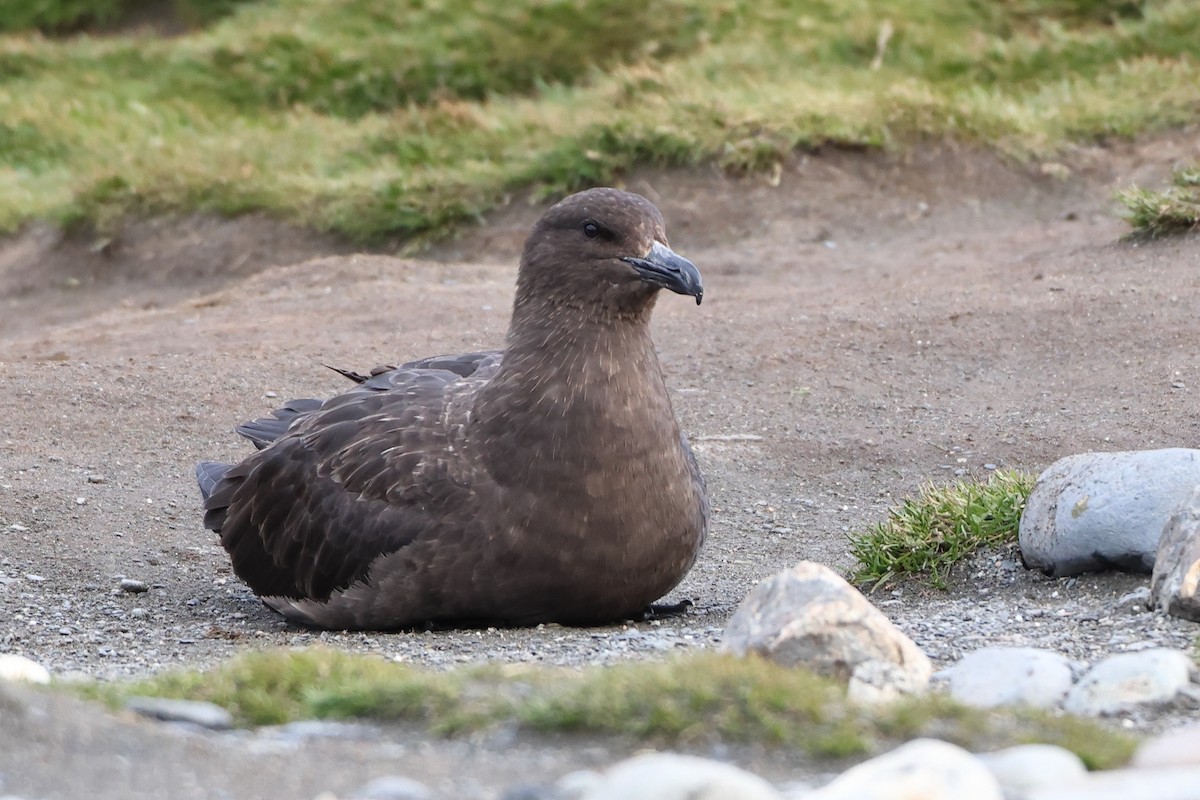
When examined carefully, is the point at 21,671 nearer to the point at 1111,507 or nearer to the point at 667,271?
the point at 667,271

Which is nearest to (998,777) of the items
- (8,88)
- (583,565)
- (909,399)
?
(583,565)

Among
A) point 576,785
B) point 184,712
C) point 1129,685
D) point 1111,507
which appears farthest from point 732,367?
point 576,785

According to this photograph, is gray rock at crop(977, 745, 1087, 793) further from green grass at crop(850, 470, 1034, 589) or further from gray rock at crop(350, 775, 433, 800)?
green grass at crop(850, 470, 1034, 589)

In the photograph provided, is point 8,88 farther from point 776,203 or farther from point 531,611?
point 531,611

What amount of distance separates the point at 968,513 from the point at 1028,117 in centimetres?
665

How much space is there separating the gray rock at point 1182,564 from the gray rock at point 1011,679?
66 cm

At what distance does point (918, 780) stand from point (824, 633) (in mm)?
1076

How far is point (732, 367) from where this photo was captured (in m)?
8.28

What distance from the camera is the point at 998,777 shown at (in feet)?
10.1

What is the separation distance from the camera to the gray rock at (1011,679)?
3.81 metres

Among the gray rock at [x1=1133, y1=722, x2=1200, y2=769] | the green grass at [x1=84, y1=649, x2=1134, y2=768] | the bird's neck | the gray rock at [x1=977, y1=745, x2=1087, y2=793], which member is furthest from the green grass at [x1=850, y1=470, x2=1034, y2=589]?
the gray rock at [x1=977, y1=745, x2=1087, y2=793]

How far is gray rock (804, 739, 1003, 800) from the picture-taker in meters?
2.81

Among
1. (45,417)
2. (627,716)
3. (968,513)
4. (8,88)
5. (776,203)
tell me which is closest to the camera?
(627,716)

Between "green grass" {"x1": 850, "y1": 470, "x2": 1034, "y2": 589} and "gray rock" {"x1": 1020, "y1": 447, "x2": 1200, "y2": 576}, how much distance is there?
332 mm
